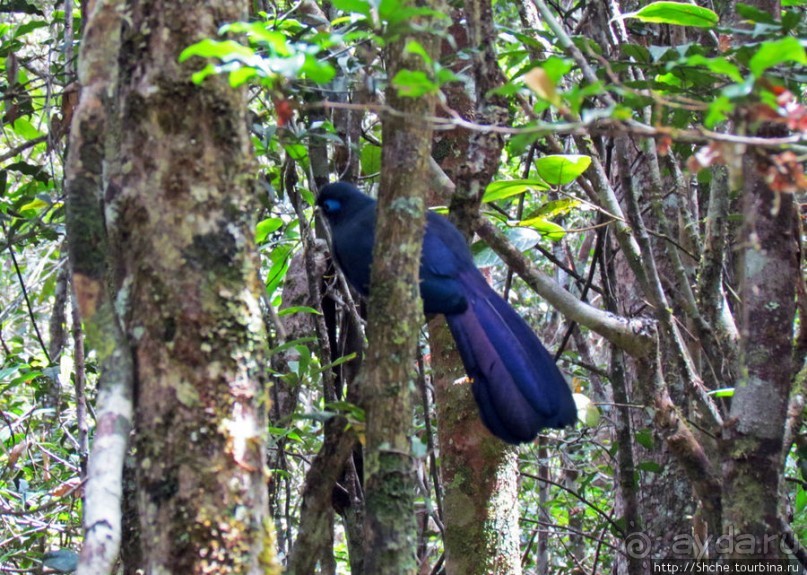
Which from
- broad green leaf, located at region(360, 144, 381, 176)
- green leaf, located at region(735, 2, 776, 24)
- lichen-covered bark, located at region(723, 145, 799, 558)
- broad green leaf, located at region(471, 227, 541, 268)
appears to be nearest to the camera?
green leaf, located at region(735, 2, 776, 24)

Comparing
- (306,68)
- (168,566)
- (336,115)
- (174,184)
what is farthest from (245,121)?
(336,115)

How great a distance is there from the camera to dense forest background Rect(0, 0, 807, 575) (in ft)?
4.77

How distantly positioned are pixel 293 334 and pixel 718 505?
192cm

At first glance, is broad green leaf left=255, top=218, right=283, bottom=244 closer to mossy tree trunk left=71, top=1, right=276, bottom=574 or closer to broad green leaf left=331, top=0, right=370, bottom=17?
mossy tree trunk left=71, top=1, right=276, bottom=574

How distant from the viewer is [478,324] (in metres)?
2.83

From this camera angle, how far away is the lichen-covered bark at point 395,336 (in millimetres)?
1627

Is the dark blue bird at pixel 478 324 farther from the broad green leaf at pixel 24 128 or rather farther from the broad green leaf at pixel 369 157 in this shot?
the broad green leaf at pixel 24 128

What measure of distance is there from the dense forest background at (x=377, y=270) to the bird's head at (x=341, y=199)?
12cm

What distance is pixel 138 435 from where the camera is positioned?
1512 millimetres

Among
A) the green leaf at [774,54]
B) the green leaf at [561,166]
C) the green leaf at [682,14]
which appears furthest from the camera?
the green leaf at [561,166]

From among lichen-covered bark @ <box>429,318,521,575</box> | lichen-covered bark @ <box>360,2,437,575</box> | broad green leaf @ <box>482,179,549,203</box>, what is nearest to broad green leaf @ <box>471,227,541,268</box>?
broad green leaf @ <box>482,179,549,203</box>

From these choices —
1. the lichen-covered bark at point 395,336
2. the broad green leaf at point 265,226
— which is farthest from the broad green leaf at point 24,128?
the lichen-covered bark at point 395,336

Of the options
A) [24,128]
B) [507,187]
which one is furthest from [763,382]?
[24,128]

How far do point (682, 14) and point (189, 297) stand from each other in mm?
1809
